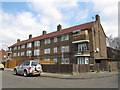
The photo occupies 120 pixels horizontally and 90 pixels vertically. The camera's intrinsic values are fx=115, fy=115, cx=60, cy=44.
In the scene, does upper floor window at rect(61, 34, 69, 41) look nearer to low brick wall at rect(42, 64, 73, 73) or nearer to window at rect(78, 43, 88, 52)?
window at rect(78, 43, 88, 52)

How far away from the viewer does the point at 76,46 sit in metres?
26.6

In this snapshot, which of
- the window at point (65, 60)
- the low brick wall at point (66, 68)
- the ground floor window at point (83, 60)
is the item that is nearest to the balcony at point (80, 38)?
the ground floor window at point (83, 60)

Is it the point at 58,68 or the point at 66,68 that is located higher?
the point at 66,68

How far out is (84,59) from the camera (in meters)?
24.4

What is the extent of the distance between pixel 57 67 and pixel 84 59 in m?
8.69

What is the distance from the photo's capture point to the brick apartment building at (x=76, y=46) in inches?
964

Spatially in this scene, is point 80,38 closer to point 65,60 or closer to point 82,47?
point 82,47

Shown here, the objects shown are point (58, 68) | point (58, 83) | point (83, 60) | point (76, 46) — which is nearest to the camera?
point (58, 83)

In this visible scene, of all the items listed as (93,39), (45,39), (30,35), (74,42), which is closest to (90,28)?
(93,39)

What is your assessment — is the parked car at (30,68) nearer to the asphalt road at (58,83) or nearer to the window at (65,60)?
the asphalt road at (58,83)

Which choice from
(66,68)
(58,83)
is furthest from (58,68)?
(58,83)

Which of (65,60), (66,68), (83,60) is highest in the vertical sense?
(83,60)

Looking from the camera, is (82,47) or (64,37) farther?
(64,37)

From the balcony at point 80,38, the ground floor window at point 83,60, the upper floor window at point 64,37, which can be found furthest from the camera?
the upper floor window at point 64,37
